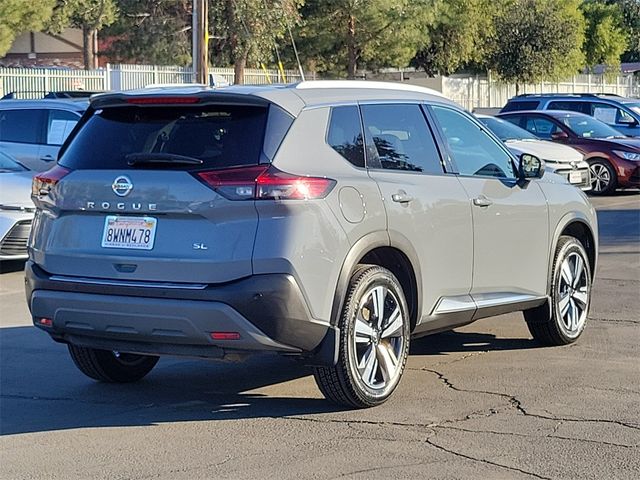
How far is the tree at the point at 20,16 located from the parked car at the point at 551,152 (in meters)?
28.8

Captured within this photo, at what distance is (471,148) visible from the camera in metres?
7.64

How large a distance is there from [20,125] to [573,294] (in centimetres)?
1150

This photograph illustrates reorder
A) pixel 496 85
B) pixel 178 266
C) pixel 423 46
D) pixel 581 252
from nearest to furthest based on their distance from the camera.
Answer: pixel 178 266
pixel 581 252
pixel 423 46
pixel 496 85

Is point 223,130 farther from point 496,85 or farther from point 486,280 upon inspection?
point 496,85

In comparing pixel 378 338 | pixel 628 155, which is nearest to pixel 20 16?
pixel 628 155

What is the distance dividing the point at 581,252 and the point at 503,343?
916mm

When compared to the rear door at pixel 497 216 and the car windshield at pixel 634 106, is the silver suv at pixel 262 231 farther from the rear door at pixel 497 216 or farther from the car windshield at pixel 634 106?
the car windshield at pixel 634 106

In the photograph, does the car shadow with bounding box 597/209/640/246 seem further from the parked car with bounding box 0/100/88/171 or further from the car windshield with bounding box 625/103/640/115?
the parked car with bounding box 0/100/88/171

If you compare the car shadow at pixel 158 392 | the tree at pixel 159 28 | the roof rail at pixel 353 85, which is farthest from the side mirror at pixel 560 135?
the tree at pixel 159 28

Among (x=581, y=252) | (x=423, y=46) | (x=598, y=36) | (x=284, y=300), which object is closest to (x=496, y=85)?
(x=423, y=46)

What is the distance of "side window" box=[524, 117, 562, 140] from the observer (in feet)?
70.2

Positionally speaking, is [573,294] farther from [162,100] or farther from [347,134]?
[162,100]

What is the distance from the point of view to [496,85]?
1937 inches

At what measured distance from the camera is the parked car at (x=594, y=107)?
23809mm
